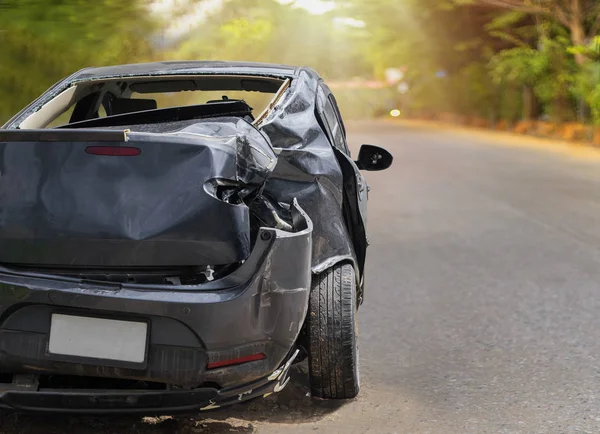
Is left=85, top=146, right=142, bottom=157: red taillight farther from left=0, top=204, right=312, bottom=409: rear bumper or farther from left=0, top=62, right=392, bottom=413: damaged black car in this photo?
left=0, top=204, right=312, bottom=409: rear bumper

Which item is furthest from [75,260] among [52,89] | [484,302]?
[484,302]

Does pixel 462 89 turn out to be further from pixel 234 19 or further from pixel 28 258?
pixel 28 258

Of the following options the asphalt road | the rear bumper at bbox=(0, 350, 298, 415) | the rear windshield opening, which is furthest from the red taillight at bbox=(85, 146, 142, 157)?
the asphalt road

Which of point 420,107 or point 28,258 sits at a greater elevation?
point 28,258

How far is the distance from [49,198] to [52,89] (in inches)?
63.1

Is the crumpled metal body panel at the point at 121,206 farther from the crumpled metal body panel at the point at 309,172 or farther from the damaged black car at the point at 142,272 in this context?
the crumpled metal body panel at the point at 309,172

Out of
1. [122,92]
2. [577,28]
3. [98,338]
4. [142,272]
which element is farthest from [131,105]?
[577,28]

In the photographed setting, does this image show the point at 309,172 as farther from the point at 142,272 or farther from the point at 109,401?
the point at 109,401

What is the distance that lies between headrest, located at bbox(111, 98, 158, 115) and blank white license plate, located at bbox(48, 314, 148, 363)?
7.13 feet

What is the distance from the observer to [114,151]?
3623 mm

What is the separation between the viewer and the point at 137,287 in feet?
11.6

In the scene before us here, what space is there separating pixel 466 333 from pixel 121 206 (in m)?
3.06

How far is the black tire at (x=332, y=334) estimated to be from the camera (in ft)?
13.8

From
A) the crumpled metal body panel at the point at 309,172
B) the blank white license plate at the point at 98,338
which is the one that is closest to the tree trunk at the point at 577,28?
the crumpled metal body panel at the point at 309,172
